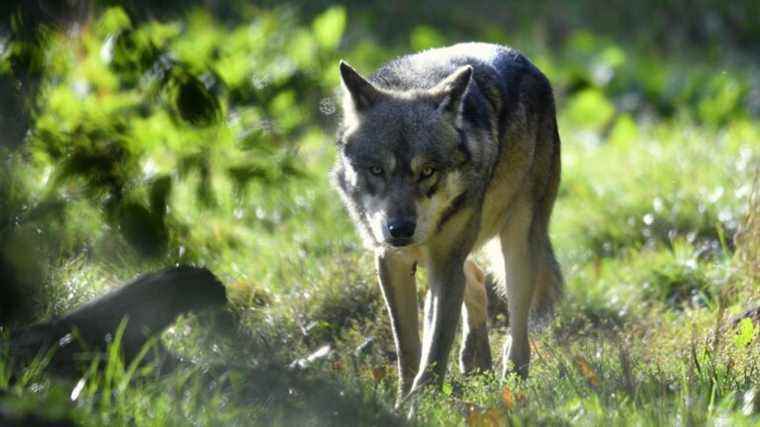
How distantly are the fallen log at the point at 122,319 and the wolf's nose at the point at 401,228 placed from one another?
83cm

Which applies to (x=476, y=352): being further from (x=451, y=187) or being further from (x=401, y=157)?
(x=401, y=157)

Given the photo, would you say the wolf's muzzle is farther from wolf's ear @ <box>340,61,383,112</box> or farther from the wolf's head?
wolf's ear @ <box>340,61,383,112</box>

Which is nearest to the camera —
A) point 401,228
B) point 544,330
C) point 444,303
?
point 401,228

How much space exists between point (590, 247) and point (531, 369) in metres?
3.00

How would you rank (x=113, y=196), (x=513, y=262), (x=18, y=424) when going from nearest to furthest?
(x=18, y=424) → (x=113, y=196) → (x=513, y=262)

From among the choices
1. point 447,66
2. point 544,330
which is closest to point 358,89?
point 447,66

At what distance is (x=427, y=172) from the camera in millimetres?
5656

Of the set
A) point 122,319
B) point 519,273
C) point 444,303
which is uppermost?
point 122,319

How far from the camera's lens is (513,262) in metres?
6.66

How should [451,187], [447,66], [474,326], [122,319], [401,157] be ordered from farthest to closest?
[474,326], [447,66], [451,187], [401,157], [122,319]

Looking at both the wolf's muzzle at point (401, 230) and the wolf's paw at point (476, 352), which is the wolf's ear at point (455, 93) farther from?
the wolf's paw at point (476, 352)

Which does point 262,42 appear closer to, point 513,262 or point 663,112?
point 513,262

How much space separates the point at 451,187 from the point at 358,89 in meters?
0.63

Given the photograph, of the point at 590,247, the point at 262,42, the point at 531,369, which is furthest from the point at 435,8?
the point at 531,369
